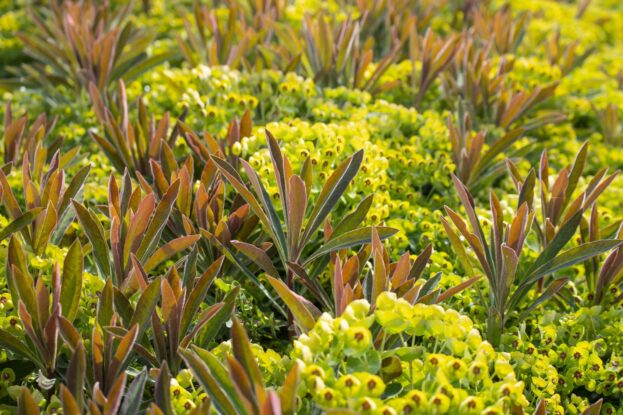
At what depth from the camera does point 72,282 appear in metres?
1.76

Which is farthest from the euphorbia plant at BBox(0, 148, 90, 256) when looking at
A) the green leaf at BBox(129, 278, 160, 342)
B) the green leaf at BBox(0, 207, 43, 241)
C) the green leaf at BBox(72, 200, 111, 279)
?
the green leaf at BBox(129, 278, 160, 342)

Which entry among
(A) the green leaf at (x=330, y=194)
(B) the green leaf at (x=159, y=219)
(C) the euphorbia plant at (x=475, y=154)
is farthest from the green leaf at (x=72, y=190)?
(C) the euphorbia plant at (x=475, y=154)

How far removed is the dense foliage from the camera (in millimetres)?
1562

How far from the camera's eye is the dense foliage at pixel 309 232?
5.13 feet

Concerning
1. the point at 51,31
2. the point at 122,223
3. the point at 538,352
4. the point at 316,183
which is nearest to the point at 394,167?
the point at 316,183

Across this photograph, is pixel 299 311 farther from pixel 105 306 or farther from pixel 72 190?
pixel 72 190

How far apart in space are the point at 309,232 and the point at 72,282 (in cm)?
64

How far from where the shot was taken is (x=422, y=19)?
409 centimetres

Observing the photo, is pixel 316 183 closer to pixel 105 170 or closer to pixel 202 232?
pixel 202 232

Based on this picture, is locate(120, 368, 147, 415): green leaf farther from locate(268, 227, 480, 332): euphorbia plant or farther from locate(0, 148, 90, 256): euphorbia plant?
locate(0, 148, 90, 256): euphorbia plant

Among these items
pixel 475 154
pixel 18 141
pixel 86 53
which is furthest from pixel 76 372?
pixel 86 53

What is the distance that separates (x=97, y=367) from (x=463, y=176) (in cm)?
158

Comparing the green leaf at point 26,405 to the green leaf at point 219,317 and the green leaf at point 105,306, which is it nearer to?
the green leaf at point 105,306

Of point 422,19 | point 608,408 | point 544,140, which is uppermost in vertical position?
point 422,19
